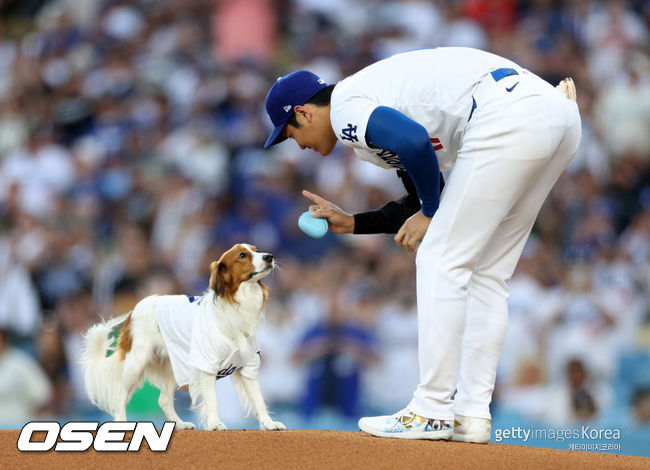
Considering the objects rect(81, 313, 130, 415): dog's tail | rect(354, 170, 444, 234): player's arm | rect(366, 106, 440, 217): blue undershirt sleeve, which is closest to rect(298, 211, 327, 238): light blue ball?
rect(354, 170, 444, 234): player's arm

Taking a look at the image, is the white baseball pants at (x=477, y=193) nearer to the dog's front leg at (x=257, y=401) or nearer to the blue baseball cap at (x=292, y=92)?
the blue baseball cap at (x=292, y=92)

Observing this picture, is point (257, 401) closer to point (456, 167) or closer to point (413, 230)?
point (413, 230)

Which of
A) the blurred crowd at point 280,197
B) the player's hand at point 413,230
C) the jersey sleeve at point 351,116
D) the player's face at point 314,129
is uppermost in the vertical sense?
the jersey sleeve at point 351,116

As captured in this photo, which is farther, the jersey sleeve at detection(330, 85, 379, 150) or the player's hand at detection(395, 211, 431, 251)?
the player's hand at detection(395, 211, 431, 251)

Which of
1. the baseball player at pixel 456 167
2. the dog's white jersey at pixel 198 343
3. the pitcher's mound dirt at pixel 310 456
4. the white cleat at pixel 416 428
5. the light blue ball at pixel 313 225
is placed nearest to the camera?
the pitcher's mound dirt at pixel 310 456

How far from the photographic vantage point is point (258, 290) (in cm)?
449

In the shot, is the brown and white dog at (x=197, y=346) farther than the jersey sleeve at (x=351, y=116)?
Yes

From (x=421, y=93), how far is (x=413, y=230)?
54 cm

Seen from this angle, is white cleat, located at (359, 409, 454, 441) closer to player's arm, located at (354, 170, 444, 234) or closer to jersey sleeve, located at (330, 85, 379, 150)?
player's arm, located at (354, 170, 444, 234)

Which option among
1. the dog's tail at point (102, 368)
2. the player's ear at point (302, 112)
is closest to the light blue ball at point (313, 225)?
the player's ear at point (302, 112)

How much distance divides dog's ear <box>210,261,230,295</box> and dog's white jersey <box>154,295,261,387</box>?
0.26 feet

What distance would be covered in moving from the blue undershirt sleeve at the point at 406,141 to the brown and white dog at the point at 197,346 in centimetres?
142

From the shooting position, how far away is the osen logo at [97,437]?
10.6 feet

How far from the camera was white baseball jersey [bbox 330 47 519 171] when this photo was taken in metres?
3.28
